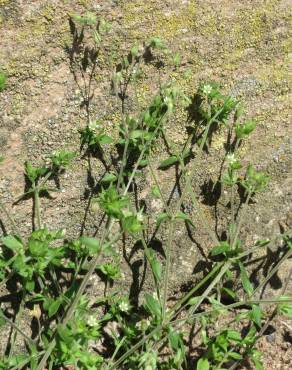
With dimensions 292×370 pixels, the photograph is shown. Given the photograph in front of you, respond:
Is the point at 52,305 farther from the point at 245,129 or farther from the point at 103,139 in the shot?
the point at 245,129

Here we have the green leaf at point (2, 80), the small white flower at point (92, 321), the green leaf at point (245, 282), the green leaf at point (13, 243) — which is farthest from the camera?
the green leaf at point (245, 282)

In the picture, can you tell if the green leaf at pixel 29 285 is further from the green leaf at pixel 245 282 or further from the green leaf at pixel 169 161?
the green leaf at pixel 245 282

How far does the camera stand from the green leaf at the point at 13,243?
2719 mm

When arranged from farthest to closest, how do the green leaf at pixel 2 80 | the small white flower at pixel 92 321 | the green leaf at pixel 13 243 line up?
the small white flower at pixel 92 321
the green leaf at pixel 13 243
the green leaf at pixel 2 80

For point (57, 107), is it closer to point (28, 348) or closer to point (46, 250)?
point (46, 250)

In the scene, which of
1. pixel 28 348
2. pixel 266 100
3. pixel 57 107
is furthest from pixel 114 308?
pixel 266 100

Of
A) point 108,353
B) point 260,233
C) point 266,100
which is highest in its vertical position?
point 266,100

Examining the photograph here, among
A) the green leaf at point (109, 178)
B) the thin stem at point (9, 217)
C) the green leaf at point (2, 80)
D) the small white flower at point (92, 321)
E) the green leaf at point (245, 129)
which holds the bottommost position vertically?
the small white flower at point (92, 321)

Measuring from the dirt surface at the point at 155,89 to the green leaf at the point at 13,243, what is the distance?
0.47ft

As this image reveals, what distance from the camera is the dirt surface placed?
274 centimetres

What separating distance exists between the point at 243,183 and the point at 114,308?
0.79 metres

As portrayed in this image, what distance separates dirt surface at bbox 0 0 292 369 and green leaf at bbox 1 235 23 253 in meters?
0.14

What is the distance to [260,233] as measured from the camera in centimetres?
316

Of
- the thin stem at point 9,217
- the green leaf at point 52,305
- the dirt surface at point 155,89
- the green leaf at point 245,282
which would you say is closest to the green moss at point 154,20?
the dirt surface at point 155,89
